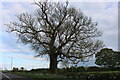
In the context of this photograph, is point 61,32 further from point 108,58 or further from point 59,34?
point 108,58

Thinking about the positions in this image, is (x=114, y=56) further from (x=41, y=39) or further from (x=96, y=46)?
(x=41, y=39)

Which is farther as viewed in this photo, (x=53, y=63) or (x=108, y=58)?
(x=108, y=58)

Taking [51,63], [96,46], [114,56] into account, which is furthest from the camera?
[114,56]

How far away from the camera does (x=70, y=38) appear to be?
1297 inches

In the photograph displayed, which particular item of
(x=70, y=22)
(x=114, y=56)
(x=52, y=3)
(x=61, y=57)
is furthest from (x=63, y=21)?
(x=114, y=56)

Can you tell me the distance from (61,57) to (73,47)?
11.6ft

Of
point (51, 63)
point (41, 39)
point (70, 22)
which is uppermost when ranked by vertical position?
point (70, 22)

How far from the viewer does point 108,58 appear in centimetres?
5094

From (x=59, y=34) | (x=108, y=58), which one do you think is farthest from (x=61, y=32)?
(x=108, y=58)

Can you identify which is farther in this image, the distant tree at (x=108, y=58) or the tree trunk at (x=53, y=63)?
the distant tree at (x=108, y=58)

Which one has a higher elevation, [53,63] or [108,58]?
[53,63]

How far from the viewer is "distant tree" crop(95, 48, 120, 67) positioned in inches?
1935

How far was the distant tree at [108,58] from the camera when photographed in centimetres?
4916

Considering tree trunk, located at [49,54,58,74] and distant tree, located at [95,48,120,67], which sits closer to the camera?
tree trunk, located at [49,54,58,74]
